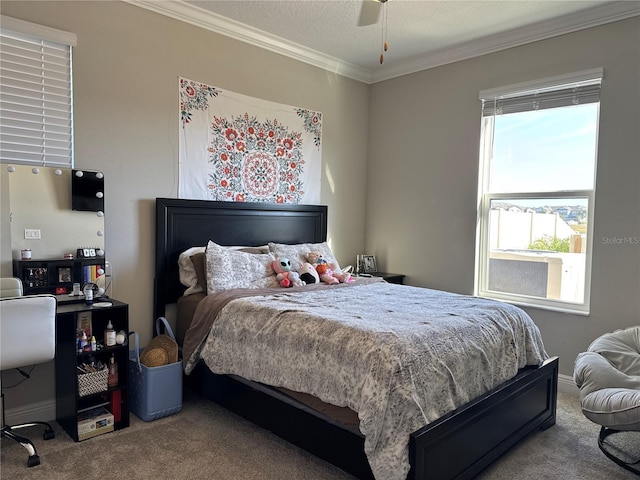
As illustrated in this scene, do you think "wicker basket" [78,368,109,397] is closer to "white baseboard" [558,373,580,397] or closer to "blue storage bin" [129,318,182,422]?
"blue storage bin" [129,318,182,422]

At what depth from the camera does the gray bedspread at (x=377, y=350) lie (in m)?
1.87

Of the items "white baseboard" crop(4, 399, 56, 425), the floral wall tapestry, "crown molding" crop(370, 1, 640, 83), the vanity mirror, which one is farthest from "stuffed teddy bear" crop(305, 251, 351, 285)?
"crown molding" crop(370, 1, 640, 83)

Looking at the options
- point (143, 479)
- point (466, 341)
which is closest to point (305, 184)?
point (466, 341)

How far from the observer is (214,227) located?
12.0ft

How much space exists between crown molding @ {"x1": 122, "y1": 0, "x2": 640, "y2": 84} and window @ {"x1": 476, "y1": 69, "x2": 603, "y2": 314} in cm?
38

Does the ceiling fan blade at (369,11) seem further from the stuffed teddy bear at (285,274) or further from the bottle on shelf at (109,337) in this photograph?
the bottle on shelf at (109,337)

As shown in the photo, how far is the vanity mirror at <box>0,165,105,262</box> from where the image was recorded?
2.65 m

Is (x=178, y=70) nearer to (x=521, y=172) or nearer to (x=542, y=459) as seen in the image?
(x=521, y=172)

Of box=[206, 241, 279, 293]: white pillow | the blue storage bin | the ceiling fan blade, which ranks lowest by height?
the blue storage bin

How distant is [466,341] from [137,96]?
275 cm

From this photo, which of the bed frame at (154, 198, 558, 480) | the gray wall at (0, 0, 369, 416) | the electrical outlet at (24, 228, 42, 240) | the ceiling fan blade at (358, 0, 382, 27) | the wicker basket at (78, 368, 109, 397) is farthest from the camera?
the gray wall at (0, 0, 369, 416)

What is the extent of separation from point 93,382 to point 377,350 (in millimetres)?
1764

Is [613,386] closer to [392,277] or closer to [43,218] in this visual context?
[392,277]

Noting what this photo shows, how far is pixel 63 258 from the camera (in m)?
2.82
